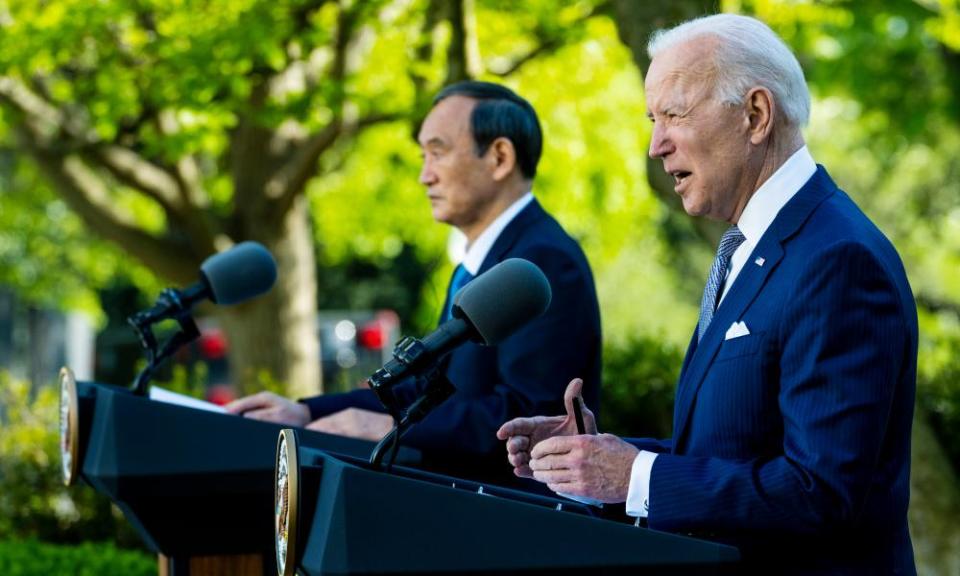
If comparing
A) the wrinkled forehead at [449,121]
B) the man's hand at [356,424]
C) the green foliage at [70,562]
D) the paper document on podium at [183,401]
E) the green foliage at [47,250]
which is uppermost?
the green foliage at [47,250]

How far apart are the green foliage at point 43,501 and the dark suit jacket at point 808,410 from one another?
5656 mm

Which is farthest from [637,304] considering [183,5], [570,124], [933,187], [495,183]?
[495,183]

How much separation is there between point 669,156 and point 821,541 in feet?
2.61

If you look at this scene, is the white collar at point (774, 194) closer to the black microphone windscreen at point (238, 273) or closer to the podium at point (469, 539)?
the podium at point (469, 539)

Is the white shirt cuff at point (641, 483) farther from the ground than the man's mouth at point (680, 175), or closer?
closer

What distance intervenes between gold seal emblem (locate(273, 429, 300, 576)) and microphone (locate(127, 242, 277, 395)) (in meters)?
1.68

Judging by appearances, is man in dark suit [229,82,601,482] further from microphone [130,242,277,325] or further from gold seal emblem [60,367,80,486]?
gold seal emblem [60,367,80,486]

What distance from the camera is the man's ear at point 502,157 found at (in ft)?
13.6

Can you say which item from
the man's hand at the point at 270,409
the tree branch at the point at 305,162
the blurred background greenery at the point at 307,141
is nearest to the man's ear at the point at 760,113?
the man's hand at the point at 270,409

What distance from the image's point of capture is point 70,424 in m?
3.73

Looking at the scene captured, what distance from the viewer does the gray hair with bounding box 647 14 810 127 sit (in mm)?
2604

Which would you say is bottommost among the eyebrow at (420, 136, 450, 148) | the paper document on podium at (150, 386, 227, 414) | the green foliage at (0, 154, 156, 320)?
the paper document on podium at (150, 386, 227, 414)

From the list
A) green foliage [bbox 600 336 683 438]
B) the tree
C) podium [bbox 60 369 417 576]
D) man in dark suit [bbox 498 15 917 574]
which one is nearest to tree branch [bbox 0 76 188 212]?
the tree

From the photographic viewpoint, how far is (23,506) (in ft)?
25.1
